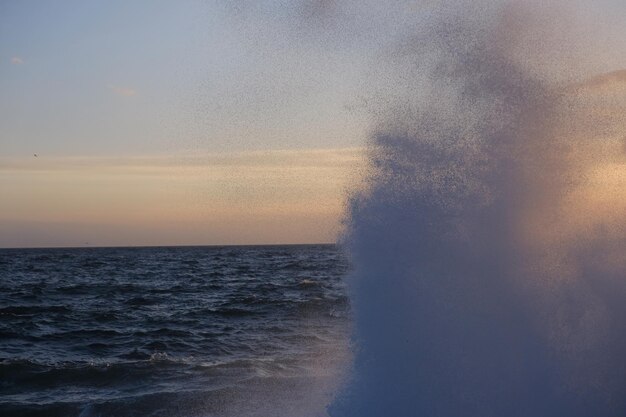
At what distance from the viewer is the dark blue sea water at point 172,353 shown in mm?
9711

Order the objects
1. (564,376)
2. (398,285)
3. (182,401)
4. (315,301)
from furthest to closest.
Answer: (315,301)
(182,401)
(398,285)
(564,376)

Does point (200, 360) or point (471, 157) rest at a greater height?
point (471, 157)

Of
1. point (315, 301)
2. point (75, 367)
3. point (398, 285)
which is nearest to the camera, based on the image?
point (398, 285)

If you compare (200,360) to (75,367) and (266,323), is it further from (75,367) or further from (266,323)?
(266,323)

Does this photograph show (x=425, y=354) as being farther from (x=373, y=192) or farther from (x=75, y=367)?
(x=75, y=367)

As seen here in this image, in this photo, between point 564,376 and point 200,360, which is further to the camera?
point 200,360

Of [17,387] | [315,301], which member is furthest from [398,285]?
[315,301]

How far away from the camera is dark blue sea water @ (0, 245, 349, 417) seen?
9711mm

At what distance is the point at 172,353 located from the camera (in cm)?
1394

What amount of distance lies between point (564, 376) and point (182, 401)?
5883 mm

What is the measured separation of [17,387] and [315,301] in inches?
506

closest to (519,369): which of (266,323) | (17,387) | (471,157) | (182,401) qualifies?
(471,157)

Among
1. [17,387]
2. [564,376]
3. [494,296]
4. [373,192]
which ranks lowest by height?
[17,387]

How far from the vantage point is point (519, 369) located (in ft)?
22.0
